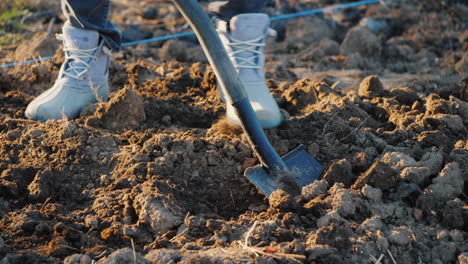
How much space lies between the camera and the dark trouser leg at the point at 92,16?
2984 mm

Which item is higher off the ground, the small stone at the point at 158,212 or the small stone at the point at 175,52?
the small stone at the point at 158,212

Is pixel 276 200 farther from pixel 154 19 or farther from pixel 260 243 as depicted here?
pixel 154 19

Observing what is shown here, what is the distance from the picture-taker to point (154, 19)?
6.50 meters

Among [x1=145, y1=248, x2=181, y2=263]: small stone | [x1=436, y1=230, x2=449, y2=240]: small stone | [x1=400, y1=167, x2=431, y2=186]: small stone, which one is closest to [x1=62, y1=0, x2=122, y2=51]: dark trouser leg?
[x1=145, y1=248, x2=181, y2=263]: small stone

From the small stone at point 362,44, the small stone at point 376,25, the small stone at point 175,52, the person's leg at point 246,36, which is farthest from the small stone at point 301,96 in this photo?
the small stone at point 376,25

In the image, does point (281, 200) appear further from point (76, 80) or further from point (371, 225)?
point (76, 80)

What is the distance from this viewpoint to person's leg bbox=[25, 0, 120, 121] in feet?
9.88

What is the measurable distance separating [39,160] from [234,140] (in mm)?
927

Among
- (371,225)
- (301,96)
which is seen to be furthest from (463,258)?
(301,96)

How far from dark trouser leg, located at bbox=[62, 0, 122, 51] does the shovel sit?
2.71ft

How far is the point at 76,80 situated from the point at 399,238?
1.98 meters

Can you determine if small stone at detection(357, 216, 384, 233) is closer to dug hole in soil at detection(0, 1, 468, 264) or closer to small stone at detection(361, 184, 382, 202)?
dug hole in soil at detection(0, 1, 468, 264)

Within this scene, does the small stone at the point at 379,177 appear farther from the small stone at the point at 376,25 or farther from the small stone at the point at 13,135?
the small stone at the point at 376,25

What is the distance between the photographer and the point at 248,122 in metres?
2.47
